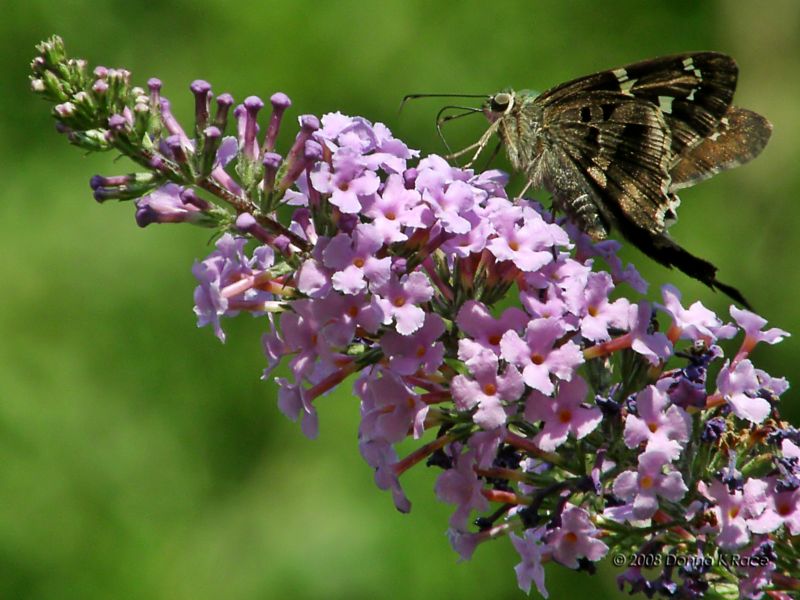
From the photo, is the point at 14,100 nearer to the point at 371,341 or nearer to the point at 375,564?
the point at 375,564

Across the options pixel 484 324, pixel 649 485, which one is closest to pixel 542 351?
pixel 484 324

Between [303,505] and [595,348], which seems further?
[303,505]

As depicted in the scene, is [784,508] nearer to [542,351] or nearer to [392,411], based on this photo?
[542,351]

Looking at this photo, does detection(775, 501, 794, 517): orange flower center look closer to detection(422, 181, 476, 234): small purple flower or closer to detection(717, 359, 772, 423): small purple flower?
detection(717, 359, 772, 423): small purple flower

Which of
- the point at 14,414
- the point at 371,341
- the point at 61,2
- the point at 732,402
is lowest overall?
the point at 14,414

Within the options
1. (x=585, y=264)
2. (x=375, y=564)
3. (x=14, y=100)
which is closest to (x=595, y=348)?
(x=585, y=264)

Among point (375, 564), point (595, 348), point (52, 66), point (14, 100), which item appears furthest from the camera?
point (14, 100)
